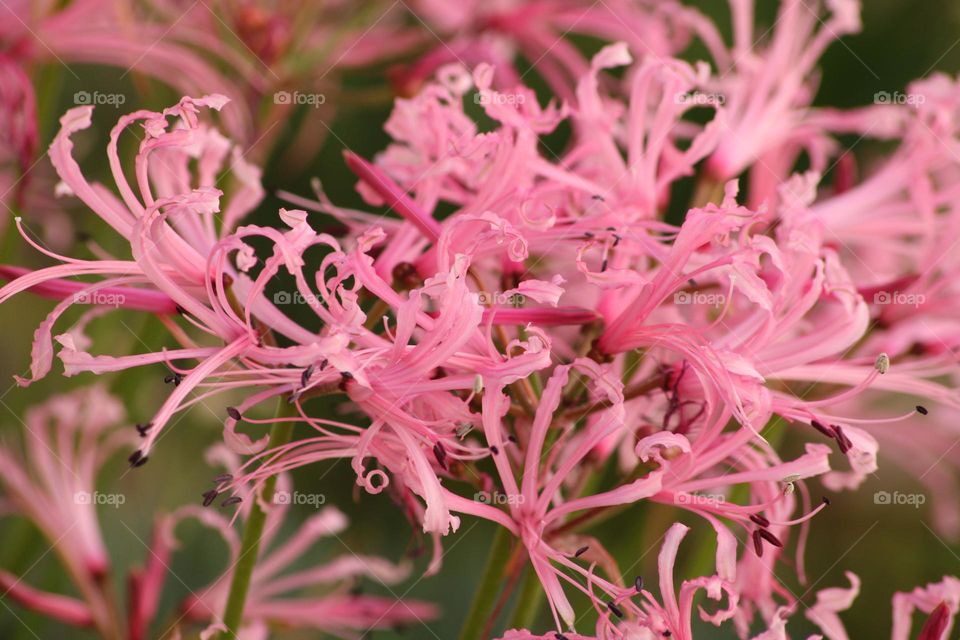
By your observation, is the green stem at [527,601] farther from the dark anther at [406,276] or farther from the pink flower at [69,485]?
the pink flower at [69,485]

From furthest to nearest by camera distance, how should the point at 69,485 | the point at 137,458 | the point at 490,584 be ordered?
the point at 69,485 < the point at 490,584 < the point at 137,458

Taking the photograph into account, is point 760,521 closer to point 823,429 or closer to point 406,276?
point 823,429

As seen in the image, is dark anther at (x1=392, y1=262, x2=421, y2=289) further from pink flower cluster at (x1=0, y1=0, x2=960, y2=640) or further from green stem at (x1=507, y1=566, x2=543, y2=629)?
green stem at (x1=507, y1=566, x2=543, y2=629)

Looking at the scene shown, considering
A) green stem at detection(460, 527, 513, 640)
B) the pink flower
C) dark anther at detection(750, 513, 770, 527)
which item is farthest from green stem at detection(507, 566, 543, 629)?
the pink flower

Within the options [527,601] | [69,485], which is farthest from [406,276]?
[69,485]

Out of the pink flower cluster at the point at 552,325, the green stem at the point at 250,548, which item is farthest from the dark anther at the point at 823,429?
the green stem at the point at 250,548
